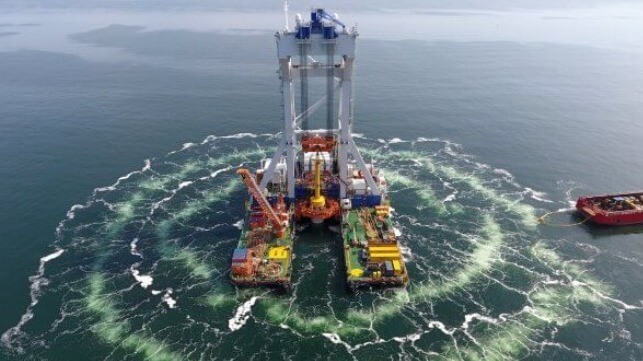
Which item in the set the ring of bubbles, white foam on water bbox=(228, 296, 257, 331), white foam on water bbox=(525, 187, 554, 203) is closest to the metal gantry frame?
the ring of bubbles

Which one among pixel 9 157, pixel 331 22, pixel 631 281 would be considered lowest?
pixel 631 281

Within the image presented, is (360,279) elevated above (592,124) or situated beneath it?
situated beneath

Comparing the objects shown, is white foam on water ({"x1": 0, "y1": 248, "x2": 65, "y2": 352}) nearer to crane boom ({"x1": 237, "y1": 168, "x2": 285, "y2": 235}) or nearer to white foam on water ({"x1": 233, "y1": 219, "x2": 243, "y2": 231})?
white foam on water ({"x1": 233, "y1": 219, "x2": 243, "y2": 231})

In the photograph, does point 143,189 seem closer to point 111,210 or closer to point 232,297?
point 111,210

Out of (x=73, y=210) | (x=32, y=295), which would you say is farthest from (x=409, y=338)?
(x=73, y=210)

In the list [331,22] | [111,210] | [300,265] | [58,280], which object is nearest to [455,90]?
[331,22]

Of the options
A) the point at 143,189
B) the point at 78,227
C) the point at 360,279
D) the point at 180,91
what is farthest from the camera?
the point at 180,91
